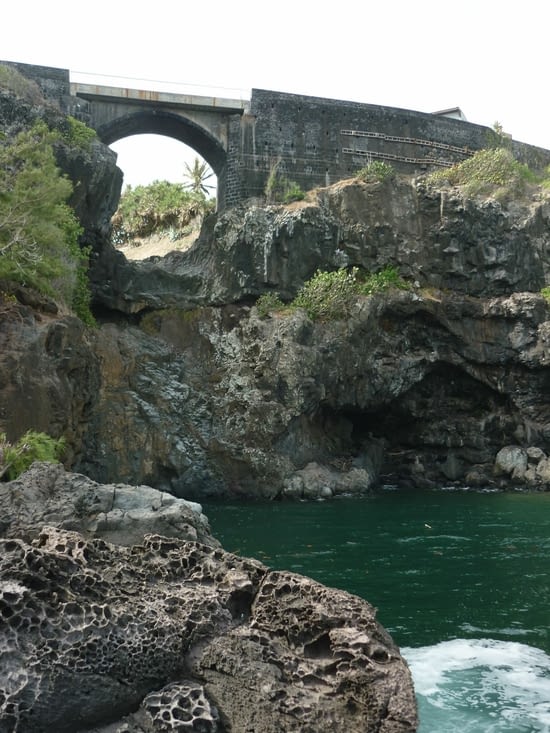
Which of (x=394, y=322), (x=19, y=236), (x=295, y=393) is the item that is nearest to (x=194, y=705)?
(x=19, y=236)

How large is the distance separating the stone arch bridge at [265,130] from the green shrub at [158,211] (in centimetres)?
670

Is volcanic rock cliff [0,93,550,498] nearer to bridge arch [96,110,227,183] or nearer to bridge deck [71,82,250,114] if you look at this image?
bridge arch [96,110,227,183]

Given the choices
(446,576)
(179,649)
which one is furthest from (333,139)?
(179,649)

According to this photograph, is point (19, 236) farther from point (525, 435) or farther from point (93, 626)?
point (525, 435)

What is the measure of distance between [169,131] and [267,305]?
1182 cm

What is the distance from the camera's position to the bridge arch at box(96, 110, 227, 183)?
3778 centimetres

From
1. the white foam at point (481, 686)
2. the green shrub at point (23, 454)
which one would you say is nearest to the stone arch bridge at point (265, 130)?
the green shrub at point (23, 454)

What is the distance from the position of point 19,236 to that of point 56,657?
16.1 metres

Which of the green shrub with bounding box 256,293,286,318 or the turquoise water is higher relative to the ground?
the green shrub with bounding box 256,293,286,318

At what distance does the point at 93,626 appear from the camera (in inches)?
285

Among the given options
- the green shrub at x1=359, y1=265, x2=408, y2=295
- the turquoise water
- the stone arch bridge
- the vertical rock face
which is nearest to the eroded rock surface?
the green shrub at x1=359, y1=265, x2=408, y2=295

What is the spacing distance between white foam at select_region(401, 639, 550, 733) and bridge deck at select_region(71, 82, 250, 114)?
105 feet

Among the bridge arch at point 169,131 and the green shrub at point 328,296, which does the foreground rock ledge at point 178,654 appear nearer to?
the green shrub at point 328,296

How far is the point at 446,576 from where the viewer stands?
56.9 feet
